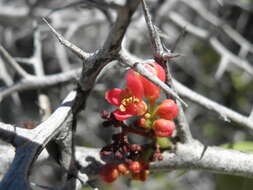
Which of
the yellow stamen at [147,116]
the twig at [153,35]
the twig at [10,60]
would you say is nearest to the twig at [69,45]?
the twig at [153,35]

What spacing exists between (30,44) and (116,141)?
3.18 metres

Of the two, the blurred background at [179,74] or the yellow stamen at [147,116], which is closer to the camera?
the yellow stamen at [147,116]

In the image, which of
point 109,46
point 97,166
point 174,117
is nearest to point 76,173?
point 97,166

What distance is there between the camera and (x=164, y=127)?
1.36m

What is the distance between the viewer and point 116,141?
139 cm

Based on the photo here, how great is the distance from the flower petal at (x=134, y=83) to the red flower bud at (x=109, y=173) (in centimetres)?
29

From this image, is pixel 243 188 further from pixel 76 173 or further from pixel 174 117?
pixel 76 173

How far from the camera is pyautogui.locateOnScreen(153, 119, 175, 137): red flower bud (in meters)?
1.36

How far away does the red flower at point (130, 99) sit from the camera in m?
1.32

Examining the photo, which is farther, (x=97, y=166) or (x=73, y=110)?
(x=97, y=166)

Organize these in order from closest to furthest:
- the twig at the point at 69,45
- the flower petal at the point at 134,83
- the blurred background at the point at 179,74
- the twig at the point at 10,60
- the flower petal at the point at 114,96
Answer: the twig at the point at 69,45, the flower petal at the point at 134,83, the flower petal at the point at 114,96, the twig at the point at 10,60, the blurred background at the point at 179,74

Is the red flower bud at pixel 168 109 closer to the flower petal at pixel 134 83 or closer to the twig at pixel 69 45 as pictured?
the flower petal at pixel 134 83

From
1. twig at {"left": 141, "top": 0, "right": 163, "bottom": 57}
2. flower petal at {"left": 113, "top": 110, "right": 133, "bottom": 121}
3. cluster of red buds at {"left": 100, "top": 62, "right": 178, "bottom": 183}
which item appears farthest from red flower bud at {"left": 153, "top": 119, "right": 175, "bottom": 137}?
twig at {"left": 141, "top": 0, "right": 163, "bottom": 57}

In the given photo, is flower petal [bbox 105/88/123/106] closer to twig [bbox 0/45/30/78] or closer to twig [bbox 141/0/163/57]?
twig [bbox 141/0/163/57]
